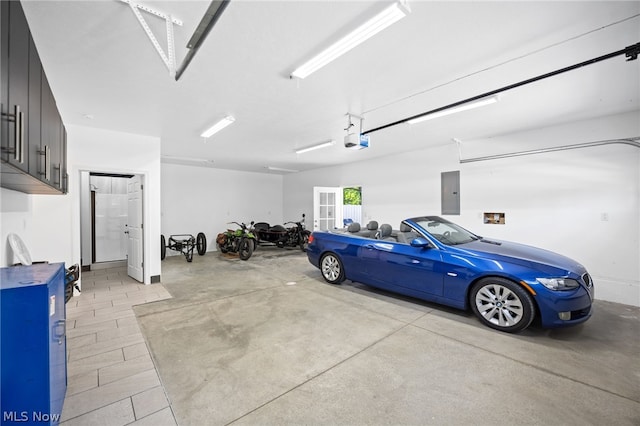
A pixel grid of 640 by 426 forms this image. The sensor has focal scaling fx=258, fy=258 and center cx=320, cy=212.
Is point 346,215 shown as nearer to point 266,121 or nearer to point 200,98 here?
point 266,121

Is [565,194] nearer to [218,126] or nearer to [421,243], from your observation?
[421,243]

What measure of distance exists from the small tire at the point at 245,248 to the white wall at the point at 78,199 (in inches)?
92.8

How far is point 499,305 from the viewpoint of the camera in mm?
2891

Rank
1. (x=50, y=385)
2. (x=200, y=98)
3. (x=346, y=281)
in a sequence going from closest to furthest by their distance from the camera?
(x=50, y=385), (x=200, y=98), (x=346, y=281)

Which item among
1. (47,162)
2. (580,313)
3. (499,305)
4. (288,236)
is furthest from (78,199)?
(580,313)

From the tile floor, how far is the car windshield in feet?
11.0

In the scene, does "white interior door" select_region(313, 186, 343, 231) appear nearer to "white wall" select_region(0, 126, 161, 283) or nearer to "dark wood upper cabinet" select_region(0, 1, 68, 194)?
"white wall" select_region(0, 126, 161, 283)

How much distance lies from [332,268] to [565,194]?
162 inches

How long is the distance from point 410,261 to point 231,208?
7.46m

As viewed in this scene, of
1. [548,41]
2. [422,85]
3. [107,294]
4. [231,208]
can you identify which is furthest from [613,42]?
[231,208]

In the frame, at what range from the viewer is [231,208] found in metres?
9.41

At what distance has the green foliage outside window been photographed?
8275 millimetres

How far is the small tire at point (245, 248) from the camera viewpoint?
6.97m

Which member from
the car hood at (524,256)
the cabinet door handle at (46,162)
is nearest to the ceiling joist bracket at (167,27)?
the cabinet door handle at (46,162)
